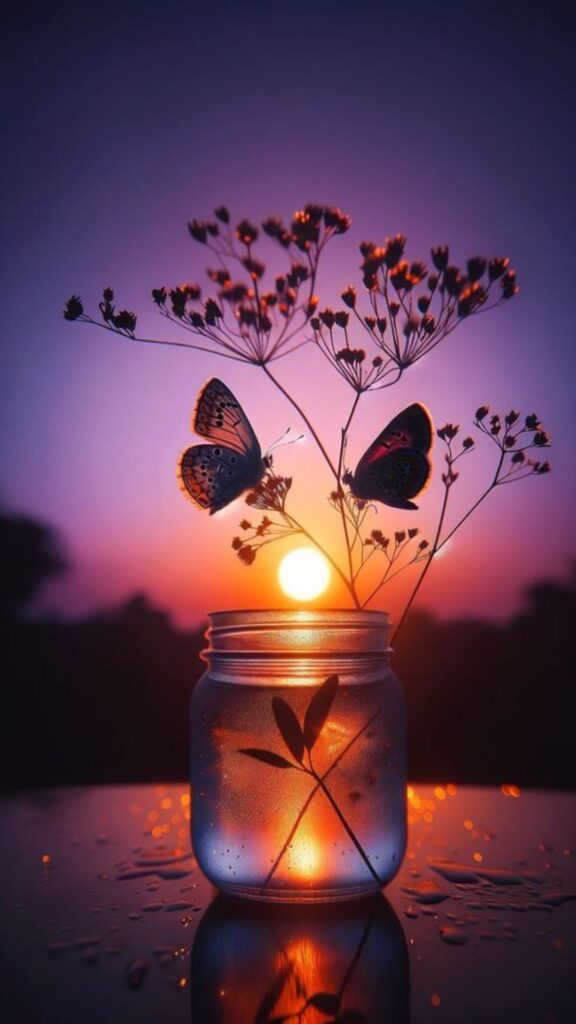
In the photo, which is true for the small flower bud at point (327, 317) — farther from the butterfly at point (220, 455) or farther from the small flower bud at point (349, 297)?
the butterfly at point (220, 455)

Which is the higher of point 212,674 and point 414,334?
point 414,334

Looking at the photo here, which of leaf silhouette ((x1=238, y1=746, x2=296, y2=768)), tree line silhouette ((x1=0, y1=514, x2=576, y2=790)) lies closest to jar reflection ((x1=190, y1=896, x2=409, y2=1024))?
leaf silhouette ((x1=238, y1=746, x2=296, y2=768))

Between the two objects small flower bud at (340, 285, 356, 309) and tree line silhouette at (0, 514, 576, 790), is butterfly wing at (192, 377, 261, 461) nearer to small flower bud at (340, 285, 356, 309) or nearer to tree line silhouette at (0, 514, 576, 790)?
small flower bud at (340, 285, 356, 309)

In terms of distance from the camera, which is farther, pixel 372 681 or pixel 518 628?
pixel 518 628

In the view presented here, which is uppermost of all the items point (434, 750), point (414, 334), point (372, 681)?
point (414, 334)

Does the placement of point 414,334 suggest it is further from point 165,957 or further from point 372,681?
point 165,957

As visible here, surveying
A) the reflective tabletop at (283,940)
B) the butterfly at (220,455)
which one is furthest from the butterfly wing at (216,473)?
the reflective tabletop at (283,940)

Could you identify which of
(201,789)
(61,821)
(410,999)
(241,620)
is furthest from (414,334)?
(61,821)

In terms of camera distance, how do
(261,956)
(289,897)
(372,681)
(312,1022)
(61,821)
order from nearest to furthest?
(312,1022)
(261,956)
(289,897)
(372,681)
(61,821)
